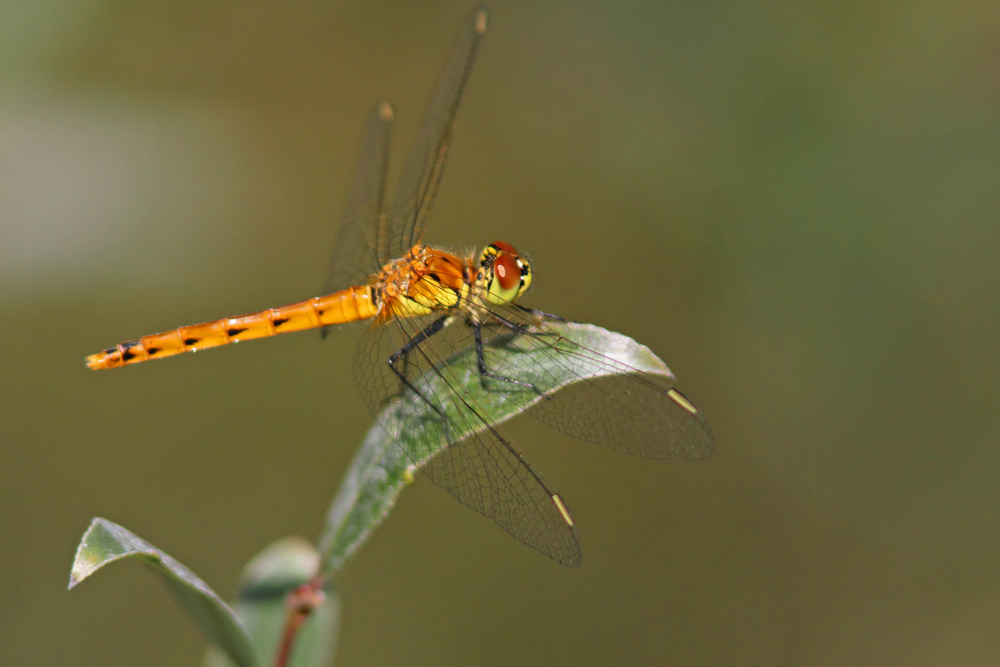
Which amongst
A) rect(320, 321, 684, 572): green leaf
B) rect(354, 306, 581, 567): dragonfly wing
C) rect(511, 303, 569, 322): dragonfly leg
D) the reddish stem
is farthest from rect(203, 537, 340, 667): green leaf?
rect(511, 303, 569, 322): dragonfly leg

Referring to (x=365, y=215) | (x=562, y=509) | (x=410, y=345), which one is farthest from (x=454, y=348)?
(x=365, y=215)

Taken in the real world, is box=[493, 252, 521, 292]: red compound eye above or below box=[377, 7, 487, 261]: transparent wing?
below

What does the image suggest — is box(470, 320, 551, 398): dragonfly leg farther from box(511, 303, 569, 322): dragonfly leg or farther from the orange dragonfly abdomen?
the orange dragonfly abdomen

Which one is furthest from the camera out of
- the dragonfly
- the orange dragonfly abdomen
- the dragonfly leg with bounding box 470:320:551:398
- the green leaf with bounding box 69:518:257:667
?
the orange dragonfly abdomen

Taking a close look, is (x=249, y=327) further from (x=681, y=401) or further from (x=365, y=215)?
(x=681, y=401)

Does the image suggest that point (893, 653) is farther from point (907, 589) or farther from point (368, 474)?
point (368, 474)

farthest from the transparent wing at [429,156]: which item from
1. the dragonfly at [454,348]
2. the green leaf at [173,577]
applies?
the green leaf at [173,577]
